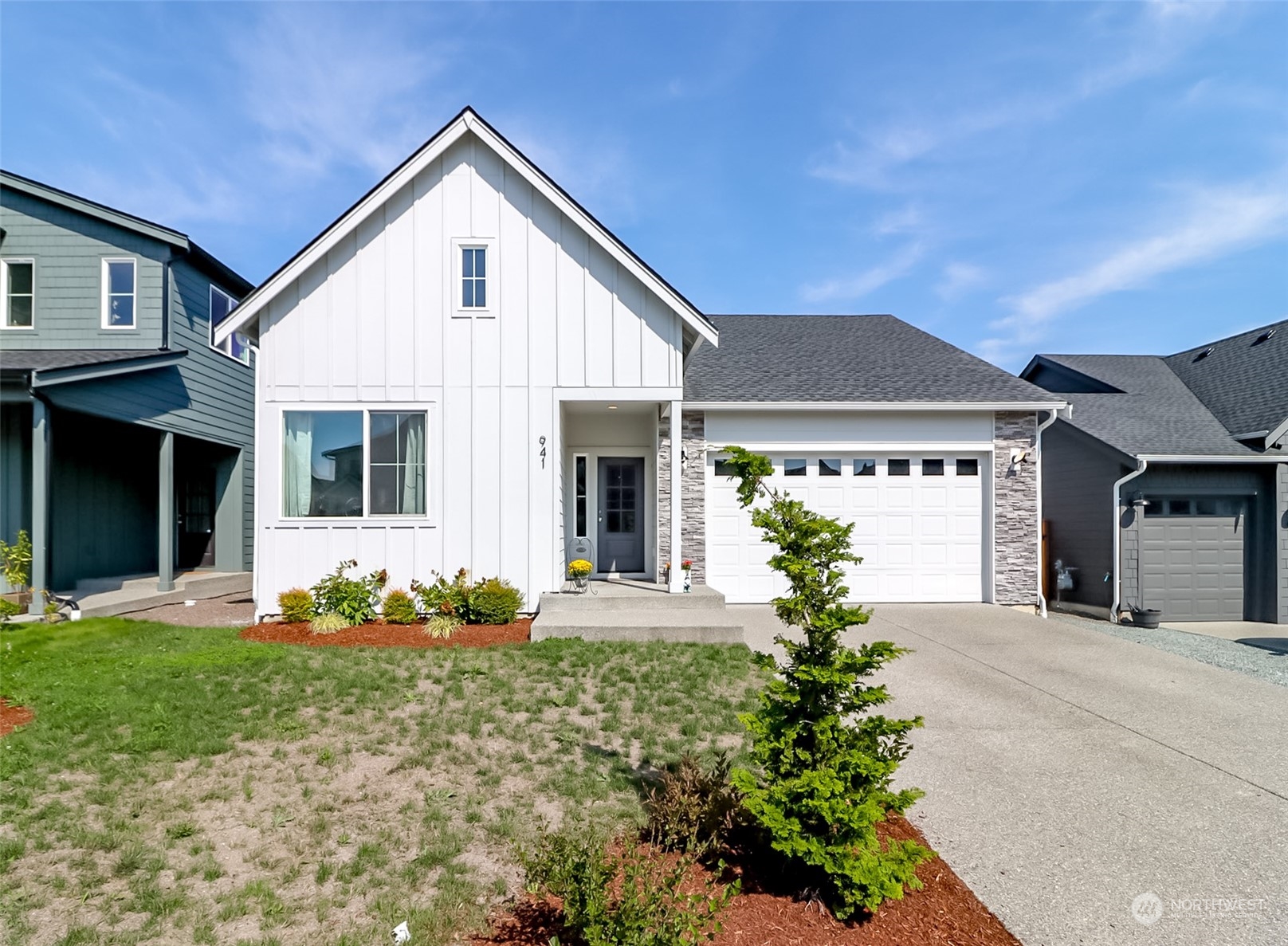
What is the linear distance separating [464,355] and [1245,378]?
1455 centimetres

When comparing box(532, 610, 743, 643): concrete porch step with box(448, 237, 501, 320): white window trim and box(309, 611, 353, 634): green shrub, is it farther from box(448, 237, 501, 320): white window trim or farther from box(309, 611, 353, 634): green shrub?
box(448, 237, 501, 320): white window trim

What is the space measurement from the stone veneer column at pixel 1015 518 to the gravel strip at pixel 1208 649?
0.76 m

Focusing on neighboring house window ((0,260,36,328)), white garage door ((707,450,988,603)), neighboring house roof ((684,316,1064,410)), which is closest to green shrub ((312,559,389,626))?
white garage door ((707,450,988,603))

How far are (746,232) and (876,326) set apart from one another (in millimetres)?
3878

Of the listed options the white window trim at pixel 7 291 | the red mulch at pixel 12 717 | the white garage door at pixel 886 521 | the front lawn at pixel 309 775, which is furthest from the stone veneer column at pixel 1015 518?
the white window trim at pixel 7 291

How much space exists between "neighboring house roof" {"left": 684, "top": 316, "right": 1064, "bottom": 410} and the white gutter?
0.03m

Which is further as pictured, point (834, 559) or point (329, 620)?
point (329, 620)

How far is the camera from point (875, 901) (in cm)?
278

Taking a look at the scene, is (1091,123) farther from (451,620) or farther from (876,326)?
(451,620)

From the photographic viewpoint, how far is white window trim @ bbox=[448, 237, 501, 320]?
9586 millimetres

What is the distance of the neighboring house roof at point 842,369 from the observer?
11117mm

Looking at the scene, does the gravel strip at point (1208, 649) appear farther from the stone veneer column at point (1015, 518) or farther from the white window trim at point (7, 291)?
the white window trim at point (7, 291)

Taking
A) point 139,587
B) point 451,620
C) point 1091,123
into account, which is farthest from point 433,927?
point 1091,123

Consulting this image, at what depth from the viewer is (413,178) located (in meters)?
9.44
